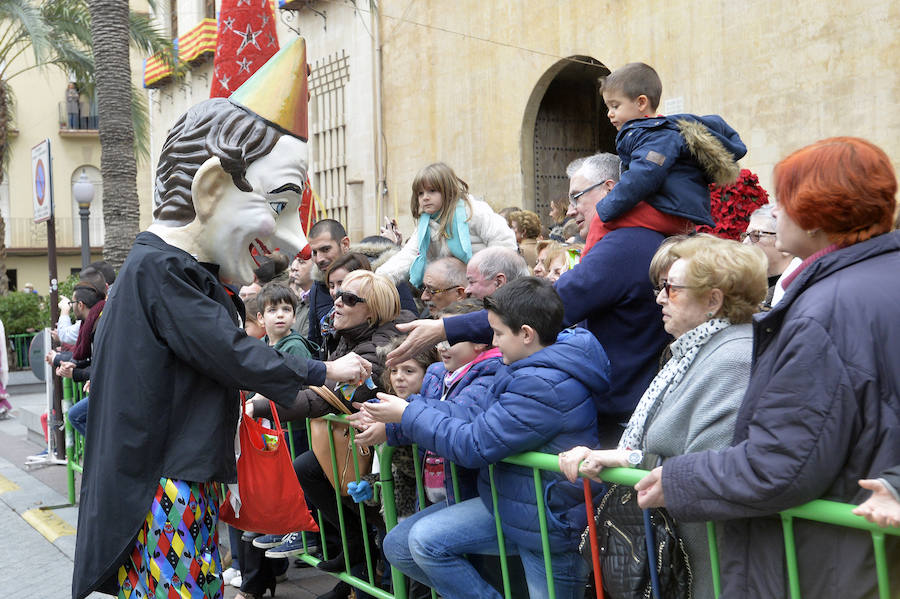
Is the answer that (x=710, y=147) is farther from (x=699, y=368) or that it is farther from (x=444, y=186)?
(x=444, y=186)

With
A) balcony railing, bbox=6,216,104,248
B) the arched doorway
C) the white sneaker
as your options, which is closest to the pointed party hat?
the white sneaker

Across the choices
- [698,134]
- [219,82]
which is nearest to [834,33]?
[219,82]

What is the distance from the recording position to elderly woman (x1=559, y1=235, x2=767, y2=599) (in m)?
2.70

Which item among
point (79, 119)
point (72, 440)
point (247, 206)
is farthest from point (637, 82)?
point (79, 119)

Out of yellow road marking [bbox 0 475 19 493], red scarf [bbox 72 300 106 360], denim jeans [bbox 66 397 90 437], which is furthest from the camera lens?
yellow road marking [bbox 0 475 19 493]

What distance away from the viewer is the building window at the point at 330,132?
17.9 metres

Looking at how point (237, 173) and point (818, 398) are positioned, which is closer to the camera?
point (818, 398)

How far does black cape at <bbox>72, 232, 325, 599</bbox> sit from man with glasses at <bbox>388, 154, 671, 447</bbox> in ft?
2.85

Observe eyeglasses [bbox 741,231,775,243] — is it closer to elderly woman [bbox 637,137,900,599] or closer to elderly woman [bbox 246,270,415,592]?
elderly woman [bbox 246,270,415,592]

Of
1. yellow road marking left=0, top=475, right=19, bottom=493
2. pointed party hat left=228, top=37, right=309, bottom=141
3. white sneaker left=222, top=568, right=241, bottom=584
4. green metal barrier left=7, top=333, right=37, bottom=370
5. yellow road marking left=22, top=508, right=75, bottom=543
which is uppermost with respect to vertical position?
pointed party hat left=228, top=37, right=309, bottom=141

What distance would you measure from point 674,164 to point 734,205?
1.09 meters

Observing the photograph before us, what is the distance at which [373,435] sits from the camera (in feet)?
12.4

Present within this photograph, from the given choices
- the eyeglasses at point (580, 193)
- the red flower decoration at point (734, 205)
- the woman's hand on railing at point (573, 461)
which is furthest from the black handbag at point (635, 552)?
the red flower decoration at point (734, 205)

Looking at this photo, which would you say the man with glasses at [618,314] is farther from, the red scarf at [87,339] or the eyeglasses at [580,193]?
the red scarf at [87,339]
